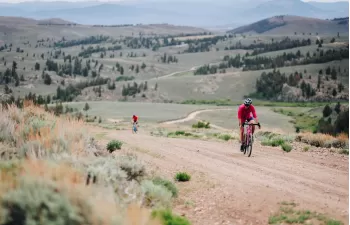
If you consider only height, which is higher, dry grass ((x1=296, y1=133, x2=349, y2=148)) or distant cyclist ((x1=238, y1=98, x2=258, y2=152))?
distant cyclist ((x1=238, y1=98, x2=258, y2=152))

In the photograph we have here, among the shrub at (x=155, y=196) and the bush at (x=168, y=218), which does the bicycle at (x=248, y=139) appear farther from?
the bush at (x=168, y=218)

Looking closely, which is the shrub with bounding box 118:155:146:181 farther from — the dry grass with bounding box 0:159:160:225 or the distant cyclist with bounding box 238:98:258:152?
the distant cyclist with bounding box 238:98:258:152

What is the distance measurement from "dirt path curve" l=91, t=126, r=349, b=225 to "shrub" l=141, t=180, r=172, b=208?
463 mm

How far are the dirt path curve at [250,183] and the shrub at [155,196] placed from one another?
463 mm

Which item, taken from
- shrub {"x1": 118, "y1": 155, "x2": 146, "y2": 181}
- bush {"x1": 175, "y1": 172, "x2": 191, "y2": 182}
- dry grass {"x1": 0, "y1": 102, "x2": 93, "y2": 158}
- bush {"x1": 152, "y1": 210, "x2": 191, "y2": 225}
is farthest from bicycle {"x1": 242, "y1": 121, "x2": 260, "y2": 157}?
bush {"x1": 152, "y1": 210, "x2": 191, "y2": 225}

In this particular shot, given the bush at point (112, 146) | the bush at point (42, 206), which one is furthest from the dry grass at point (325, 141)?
the bush at point (42, 206)

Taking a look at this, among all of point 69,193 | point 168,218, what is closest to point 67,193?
point 69,193

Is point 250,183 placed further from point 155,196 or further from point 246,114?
point 246,114

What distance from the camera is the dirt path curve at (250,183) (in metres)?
8.05

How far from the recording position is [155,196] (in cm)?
800

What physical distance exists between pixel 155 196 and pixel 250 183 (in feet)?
10.7

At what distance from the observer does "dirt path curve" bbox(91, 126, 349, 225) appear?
8047mm

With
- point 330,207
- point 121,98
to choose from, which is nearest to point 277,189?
point 330,207

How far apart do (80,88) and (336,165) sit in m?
129
